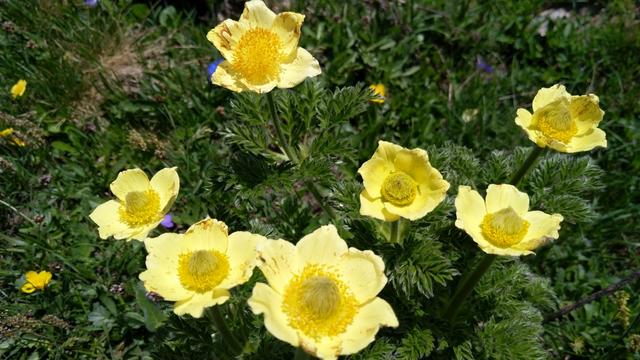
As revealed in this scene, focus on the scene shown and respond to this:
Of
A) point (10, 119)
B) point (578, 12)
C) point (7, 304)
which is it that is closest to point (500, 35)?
point (578, 12)

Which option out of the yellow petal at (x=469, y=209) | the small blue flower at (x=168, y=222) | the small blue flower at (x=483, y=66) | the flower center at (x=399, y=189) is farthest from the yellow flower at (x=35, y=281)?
the small blue flower at (x=483, y=66)

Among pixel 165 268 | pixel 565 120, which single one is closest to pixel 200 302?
pixel 165 268

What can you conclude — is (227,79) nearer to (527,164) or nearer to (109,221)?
(109,221)

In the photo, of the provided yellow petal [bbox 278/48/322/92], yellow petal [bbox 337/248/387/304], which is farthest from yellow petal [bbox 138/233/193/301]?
yellow petal [bbox 278/48/322/92]

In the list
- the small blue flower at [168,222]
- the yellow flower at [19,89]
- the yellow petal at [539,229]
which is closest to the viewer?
the yellow petal at [539,229]

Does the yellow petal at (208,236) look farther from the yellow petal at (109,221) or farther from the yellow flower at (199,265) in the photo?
the yellow petal at (109,221)

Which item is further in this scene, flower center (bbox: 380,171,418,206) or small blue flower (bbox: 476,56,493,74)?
small blue flower (bbox: 476,56,493,74)

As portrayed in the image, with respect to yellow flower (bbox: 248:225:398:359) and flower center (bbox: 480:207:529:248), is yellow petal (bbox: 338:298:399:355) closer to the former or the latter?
yellow flower (bbox: 248:225:398:359)
